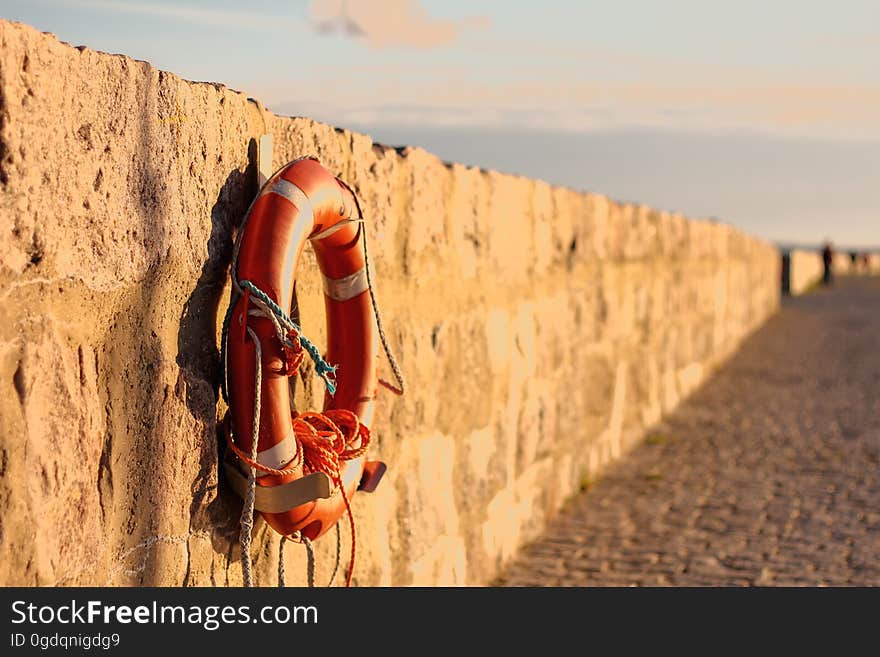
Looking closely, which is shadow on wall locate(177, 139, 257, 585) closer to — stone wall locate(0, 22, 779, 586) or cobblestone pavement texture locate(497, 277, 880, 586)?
stone wall locate(0, 22, 779, 586)

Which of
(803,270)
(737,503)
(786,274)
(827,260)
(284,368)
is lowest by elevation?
(737,503)

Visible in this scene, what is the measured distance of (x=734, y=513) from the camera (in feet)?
16.9

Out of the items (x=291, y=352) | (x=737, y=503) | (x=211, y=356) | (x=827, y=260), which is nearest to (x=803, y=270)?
(x=827, y=260)

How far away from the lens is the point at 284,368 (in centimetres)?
253

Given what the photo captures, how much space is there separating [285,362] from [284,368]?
0.01 metres

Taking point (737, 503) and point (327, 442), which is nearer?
point (327, 442)

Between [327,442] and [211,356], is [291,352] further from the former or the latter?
[327,442]

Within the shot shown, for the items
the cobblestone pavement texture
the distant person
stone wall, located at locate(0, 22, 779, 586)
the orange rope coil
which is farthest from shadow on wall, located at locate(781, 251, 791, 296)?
the orange rope coil

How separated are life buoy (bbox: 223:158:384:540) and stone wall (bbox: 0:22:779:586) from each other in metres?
0.07

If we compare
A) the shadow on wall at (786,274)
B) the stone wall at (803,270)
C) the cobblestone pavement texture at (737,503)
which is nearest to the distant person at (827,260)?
the stone wall at (803,270)

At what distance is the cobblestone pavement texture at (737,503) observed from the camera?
4336mm

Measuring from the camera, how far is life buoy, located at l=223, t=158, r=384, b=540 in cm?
247

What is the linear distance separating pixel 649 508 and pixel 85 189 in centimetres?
376

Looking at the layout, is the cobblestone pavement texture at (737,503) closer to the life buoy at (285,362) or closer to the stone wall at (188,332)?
the stone wall at (188,332)
